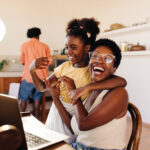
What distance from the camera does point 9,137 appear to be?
1.15ft

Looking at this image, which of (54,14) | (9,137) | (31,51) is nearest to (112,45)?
(9,137)

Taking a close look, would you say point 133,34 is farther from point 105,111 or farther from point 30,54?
point 105,111

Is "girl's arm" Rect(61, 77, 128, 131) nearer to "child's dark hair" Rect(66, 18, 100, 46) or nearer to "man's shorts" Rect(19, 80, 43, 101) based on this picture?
"child's dark hair" Rect(66, 18, 100, 46)

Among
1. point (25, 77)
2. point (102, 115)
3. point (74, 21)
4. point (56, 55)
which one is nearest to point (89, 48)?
point (74, 21)

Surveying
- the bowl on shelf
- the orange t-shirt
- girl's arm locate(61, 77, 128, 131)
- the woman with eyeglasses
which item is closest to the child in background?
the woman with eyeglasses

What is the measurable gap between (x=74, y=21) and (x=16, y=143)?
0.96 metres

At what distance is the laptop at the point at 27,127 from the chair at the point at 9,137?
0.36 feet

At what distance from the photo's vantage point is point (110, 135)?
80 centimetres

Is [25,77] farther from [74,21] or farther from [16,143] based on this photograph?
[16,143]

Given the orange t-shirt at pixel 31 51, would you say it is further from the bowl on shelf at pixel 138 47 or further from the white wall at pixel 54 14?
the bowl on shelf at pixel 138 47

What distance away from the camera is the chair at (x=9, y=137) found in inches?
13.5

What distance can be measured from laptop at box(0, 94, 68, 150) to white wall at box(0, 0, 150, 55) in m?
3.02

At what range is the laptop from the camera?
18.6 inches

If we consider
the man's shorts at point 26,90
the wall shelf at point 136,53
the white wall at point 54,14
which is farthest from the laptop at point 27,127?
the white wall at point 54,14
